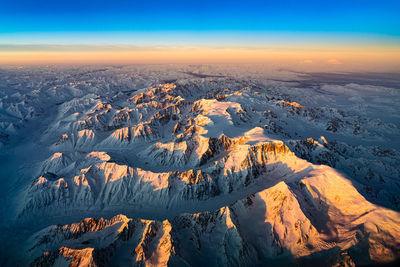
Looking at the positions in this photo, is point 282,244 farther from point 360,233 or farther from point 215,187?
point 215,187

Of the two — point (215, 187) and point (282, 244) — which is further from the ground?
point (282, 244)

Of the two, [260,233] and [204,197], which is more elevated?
[260,233]

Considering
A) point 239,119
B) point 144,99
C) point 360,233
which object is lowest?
point 144,99

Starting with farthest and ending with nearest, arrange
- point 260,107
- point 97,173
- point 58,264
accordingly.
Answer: point 260,107
point 97,173
point 58,264

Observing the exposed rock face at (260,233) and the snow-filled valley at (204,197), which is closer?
the exposed rock face at (260,233)

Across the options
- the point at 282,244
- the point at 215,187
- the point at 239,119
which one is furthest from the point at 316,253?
the point at 239,119

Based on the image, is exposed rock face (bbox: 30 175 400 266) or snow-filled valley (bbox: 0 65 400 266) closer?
exposed rock face (bbox: 30 175 400 266)

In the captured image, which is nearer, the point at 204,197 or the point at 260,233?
the point at 260,233

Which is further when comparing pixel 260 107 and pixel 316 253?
pixel 260 107

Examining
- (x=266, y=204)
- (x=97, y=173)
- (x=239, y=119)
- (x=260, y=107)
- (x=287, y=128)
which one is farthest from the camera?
(x=260, y=107)

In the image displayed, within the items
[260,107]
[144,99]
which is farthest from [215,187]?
[144,99]
